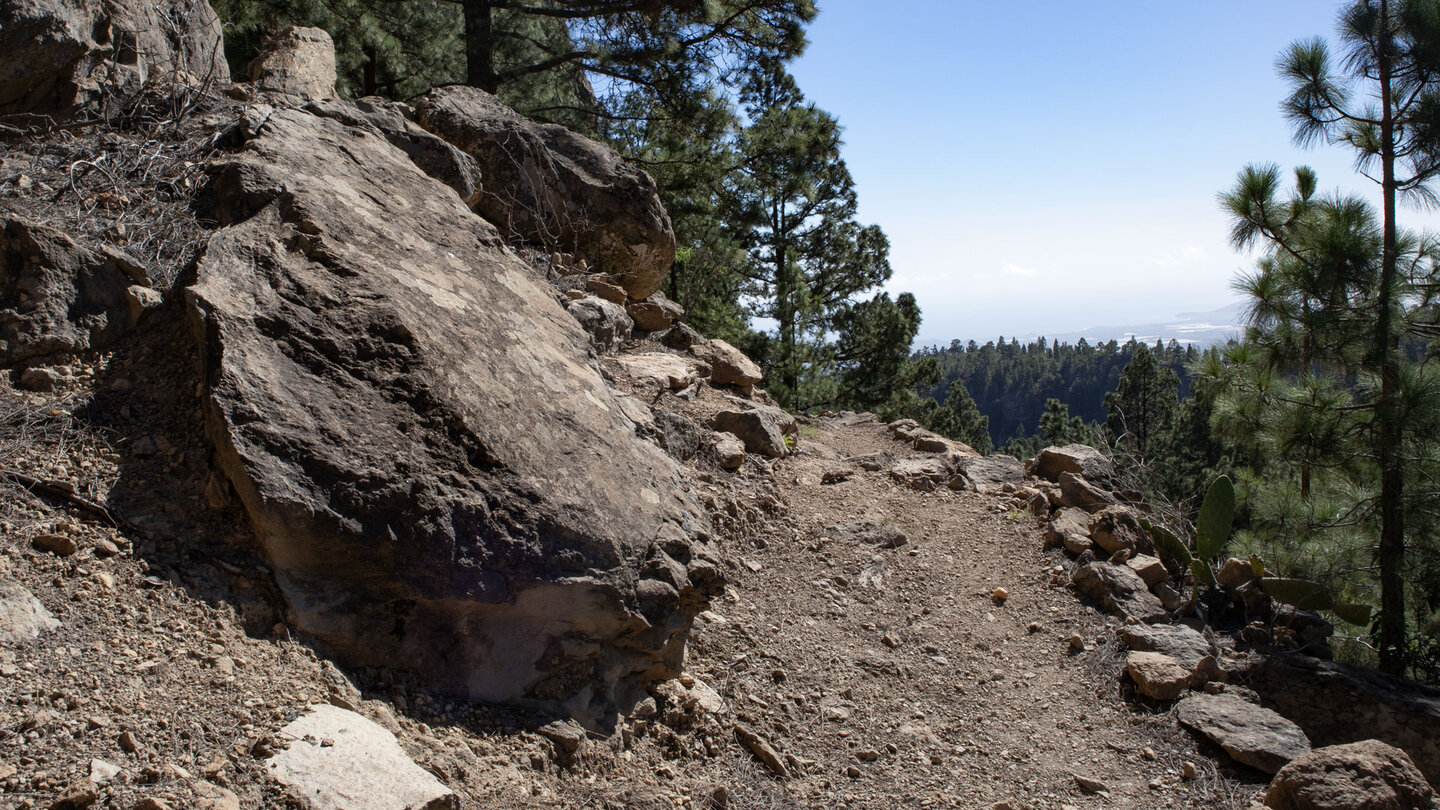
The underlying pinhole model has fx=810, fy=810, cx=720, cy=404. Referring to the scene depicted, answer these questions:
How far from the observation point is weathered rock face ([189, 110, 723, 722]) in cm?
226

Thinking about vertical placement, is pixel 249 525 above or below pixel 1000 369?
below

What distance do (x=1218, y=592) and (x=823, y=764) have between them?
3.06 meters

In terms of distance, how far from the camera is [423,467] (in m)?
2.48

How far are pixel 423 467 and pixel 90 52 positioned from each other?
2.78 meters

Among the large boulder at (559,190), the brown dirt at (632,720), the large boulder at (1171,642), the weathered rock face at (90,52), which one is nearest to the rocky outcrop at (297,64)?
the weathered rock face at (90,52)

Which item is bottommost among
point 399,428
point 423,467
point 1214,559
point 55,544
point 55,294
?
point 1214,559

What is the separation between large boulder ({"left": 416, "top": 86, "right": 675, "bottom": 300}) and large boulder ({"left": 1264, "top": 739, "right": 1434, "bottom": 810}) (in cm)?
517

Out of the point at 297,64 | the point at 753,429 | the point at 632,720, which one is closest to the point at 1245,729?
the point at 632,720

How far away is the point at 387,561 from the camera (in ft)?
7.54

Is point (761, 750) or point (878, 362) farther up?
point (878, 362)

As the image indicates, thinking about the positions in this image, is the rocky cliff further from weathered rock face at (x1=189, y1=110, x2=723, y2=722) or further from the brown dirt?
the brown dirt

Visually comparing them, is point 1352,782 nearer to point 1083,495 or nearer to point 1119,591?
point 1119,591

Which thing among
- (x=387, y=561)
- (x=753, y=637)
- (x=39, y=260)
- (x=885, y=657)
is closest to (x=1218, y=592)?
(x=885, y=657)

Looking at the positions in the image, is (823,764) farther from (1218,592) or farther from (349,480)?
(1218,592)
